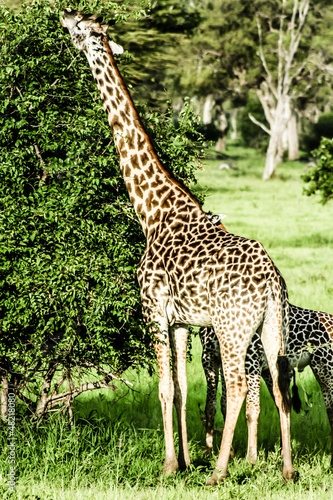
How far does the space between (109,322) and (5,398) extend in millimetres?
1418

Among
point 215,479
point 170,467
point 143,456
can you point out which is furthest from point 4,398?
point 215,479

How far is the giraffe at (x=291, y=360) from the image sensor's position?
23.3ft

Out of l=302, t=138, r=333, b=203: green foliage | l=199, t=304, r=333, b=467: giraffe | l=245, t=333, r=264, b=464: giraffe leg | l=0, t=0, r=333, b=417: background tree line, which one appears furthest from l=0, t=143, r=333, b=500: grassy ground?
l=302, t=138, r=333, b=203: green foliage

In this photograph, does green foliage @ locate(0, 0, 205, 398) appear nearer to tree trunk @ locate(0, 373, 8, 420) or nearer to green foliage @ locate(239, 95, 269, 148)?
tree trunk @ locate(0, 373, 8, 420)

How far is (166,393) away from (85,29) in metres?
3.50

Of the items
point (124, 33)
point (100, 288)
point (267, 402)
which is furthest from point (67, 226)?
point (124, 33)

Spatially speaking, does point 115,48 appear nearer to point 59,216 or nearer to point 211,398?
point 59,216

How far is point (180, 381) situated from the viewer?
6.73 metres

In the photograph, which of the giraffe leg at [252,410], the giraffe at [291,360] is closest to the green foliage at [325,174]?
the giraffe at [291,360]

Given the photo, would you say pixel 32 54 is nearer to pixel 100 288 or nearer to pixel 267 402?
pixel 100 288

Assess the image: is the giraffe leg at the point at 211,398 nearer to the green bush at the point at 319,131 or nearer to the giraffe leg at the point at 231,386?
the giraffe leg at the point at 231,386

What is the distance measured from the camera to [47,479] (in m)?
6.43

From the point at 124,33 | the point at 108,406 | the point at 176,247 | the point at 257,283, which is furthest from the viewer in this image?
the point at 124,33

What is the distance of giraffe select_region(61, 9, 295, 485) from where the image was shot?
6008mm
